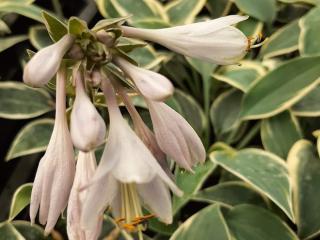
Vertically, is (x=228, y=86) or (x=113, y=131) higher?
(x=113, y=131)

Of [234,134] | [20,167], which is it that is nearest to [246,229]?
[234,134]

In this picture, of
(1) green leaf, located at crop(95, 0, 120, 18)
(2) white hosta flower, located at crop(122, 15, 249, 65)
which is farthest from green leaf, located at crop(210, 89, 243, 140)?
(2) white hosta flower, located at crop(122, 15, 249, 65)

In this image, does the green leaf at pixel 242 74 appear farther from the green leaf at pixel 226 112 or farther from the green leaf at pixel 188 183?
the green leaf at pixel 188 183

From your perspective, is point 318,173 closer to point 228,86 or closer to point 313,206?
point 313,206

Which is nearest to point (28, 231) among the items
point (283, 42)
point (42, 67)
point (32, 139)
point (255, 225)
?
point (32, 139)

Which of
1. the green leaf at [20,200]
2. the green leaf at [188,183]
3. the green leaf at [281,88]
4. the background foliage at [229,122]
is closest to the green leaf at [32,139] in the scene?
the background foliage at [229,122]

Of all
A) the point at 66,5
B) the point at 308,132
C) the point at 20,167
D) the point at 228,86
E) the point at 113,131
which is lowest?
the point at 308,132
